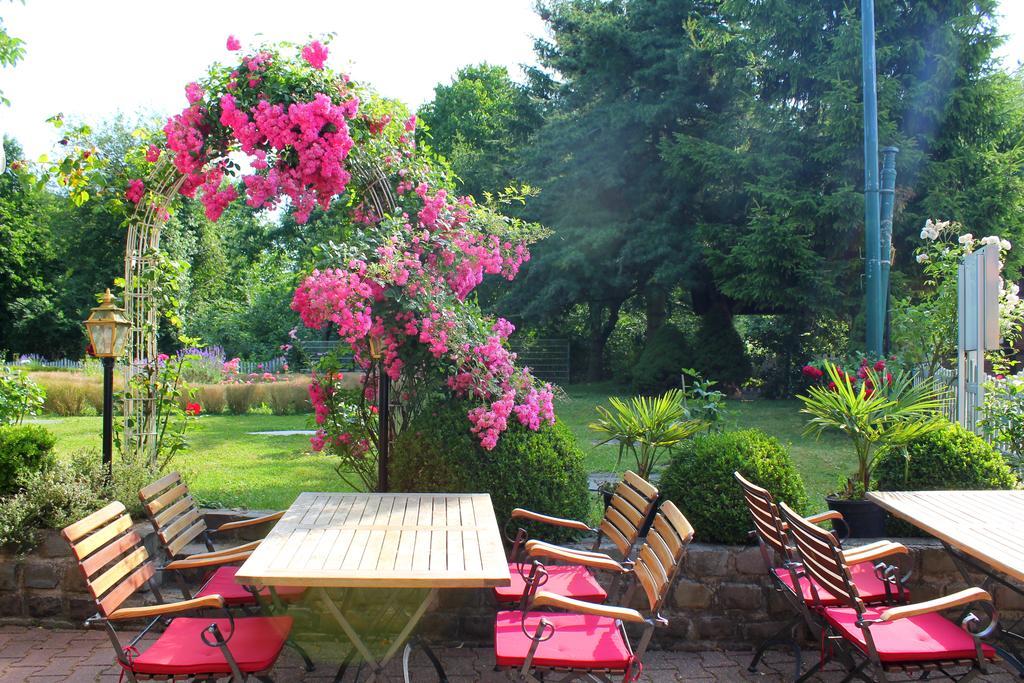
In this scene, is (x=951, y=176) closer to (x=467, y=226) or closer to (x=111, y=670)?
(x=467, y=226)

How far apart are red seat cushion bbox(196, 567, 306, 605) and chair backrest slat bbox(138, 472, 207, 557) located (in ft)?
0.77

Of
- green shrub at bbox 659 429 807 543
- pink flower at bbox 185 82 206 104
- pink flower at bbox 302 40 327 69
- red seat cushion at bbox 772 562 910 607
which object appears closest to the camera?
red seat cushion at bbox 772 562 910 607

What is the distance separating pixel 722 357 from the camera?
1709 cm

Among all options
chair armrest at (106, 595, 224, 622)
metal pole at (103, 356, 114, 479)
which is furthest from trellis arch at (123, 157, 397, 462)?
chair armrest at (106, 595, 224, 622)

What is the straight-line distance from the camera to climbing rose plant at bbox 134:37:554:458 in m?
4.57

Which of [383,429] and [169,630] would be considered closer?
[169,630]

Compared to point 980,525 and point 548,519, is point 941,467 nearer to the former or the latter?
point 980,525

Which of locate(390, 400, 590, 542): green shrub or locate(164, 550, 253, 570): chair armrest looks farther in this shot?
locate(390, 400, 590, 542): green shrub

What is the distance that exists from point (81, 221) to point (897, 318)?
2542cm

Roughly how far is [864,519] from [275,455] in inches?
255

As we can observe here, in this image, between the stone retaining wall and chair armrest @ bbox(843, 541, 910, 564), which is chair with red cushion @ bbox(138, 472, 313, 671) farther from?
chair armrest @ bbox(843, 541, 910, 564)

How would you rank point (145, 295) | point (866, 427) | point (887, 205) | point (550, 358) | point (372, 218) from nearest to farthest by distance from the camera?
point (866, 427) → point (372, 218) → point (145, 295) → point (887, 205) → point (550, 358)

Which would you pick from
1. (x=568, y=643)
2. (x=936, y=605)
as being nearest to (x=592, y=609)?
(x=568, y=643)

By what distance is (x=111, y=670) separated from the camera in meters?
3.84
